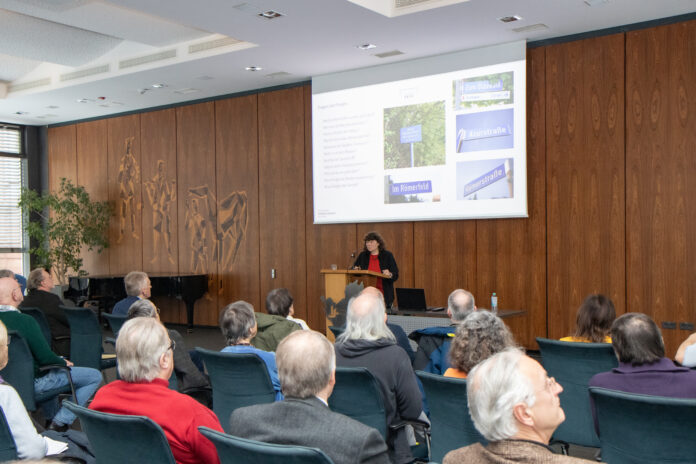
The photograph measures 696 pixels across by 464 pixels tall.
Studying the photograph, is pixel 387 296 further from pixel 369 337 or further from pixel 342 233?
pixel 369 337

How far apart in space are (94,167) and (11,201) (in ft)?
6.69

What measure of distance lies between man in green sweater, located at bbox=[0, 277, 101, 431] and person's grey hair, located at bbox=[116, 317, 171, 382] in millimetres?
2299

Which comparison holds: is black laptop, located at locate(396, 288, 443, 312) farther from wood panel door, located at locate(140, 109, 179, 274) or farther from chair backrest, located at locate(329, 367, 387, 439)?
wood panel door, located at locate(140, 109, 179, 274)

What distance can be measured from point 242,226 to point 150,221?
7.54 ft

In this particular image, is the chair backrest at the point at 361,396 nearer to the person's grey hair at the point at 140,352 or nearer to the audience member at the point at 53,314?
the person's grey hair at the point at 140,352

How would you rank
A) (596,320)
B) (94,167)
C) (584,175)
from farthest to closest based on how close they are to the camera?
(94,167)
(584,175)
(596,320)

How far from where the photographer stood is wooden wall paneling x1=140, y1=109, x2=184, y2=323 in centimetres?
1191

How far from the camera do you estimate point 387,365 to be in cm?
321

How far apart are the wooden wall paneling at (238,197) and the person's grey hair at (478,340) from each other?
8129mm

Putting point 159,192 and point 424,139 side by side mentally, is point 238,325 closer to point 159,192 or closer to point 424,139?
point 424,139

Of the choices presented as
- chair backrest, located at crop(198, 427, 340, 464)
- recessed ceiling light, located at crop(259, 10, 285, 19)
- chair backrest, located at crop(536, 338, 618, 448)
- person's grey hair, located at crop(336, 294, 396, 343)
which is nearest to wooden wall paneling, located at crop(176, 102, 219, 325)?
recessed ceiling light, located at crop(259, 10, 285, 19)

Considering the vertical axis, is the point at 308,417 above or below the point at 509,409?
below

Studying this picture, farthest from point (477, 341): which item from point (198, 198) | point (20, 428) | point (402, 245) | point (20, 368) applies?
point (198, 198)

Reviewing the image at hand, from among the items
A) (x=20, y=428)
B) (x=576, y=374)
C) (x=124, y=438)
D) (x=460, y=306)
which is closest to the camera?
(x=124, y=438)
